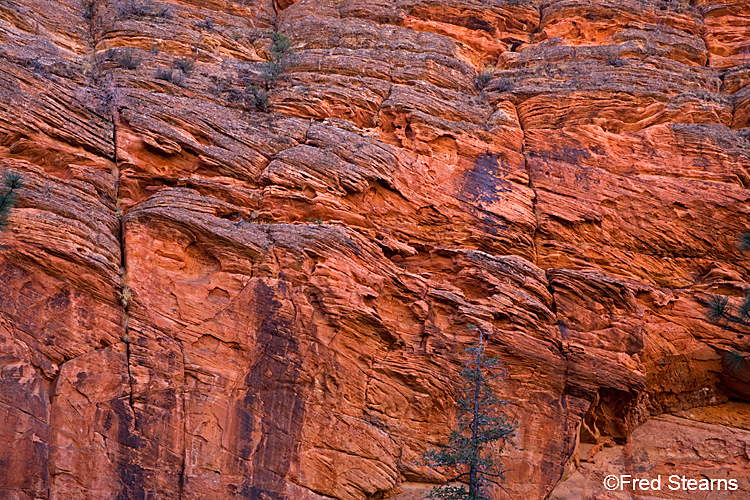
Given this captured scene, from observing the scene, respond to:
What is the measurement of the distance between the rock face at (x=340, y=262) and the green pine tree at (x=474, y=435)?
0.51 metres

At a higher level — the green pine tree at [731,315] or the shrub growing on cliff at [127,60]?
the shrub growing on cliff at [127,60]

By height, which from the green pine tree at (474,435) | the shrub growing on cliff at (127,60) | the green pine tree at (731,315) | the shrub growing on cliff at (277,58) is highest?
the shrub growing on cliff at (277,58)

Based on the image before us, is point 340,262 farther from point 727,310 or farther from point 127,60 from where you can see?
point 727,310

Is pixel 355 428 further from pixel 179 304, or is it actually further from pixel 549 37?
pixel 549 37

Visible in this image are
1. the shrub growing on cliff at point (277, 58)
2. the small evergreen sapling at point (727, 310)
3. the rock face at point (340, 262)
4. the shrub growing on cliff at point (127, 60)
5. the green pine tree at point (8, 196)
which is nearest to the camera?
the green pine tree at point (8, 196)

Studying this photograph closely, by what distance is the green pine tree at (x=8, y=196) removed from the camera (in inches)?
488

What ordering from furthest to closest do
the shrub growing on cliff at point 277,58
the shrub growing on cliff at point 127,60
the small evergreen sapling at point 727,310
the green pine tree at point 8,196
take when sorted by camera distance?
the shrub growing on cliff at point 277,58 → the shrub growing on cliff at point 127,60 → the small evergreen sapling at point 727,310 → the green pine tree at point 8,196

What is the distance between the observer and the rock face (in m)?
13.3

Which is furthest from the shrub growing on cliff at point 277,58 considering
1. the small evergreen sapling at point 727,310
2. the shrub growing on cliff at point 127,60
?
the small evergreen sapling at point 727,310

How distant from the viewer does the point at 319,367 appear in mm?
14602

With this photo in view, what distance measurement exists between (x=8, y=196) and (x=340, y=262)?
6971mm

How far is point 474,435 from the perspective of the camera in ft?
44.5

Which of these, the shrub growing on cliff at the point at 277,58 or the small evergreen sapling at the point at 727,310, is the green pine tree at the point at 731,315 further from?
the shrub growing on cliff at the point at 277,58

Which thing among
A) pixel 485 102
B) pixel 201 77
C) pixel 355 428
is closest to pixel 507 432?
pixel 355 428
